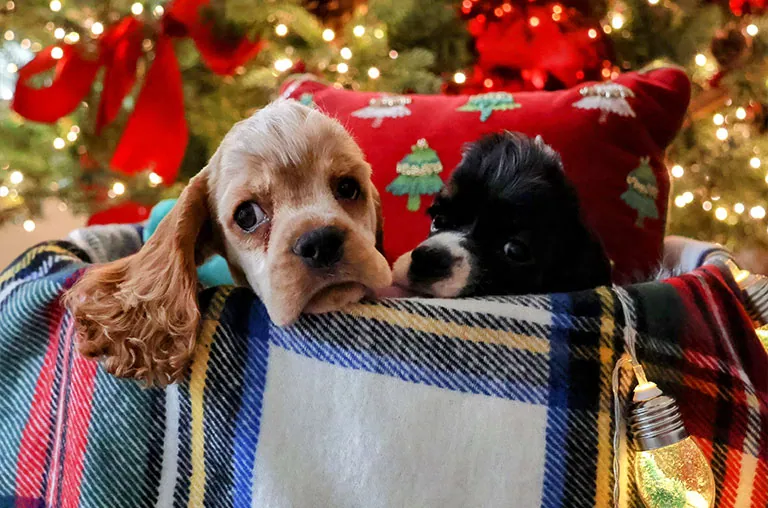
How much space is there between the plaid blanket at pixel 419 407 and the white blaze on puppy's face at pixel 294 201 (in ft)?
0.24

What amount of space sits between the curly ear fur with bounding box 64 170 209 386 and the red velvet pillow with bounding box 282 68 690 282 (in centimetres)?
52

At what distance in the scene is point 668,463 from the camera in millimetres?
585

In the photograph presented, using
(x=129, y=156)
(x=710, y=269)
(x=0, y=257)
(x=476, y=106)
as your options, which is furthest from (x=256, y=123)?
(x=0, y=257)

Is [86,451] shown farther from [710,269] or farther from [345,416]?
[710,269]

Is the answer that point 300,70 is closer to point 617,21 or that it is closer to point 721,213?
point 617,21

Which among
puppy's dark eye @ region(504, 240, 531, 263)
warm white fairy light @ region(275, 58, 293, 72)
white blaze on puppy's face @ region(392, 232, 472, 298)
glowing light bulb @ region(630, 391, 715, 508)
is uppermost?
warm white fairy light @ region(275, 58, 293, 72)

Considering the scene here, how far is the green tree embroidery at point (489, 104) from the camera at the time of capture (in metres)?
1.21

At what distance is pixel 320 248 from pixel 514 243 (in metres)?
0.33

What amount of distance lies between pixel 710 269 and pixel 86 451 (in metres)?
0.82

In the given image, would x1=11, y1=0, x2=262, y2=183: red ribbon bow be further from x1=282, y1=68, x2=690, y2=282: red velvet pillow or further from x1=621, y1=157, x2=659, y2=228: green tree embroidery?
x1=621, y1=157, x2=659, y2=228: green tree embroidery

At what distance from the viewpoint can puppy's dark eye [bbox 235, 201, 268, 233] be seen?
831mm

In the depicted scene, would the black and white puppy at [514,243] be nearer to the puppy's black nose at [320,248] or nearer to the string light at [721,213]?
the puppy's black nose at [320,248]

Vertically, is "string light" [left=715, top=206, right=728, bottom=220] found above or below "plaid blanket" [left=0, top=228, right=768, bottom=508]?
above

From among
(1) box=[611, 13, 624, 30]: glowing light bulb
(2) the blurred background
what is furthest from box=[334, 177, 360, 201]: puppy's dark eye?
(1) box=[611, 13, 624, 30]: glowing light bulb
